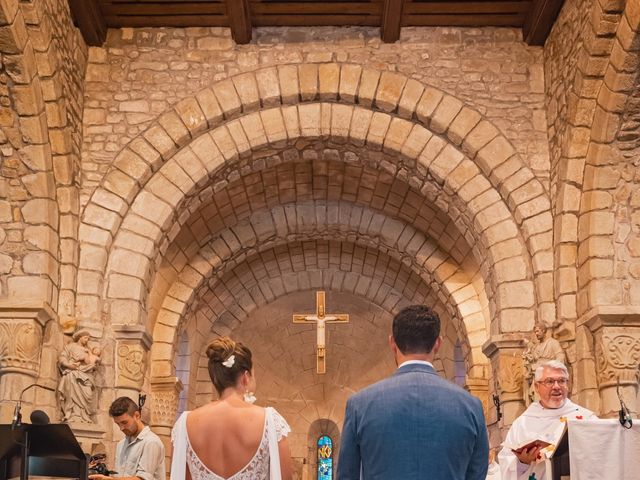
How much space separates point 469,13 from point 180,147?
3.38 m

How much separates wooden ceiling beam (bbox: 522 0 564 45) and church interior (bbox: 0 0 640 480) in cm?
3

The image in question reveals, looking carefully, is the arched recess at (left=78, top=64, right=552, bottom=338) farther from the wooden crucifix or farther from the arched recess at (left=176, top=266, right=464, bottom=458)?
the arched recess at (left=176, top=266, right=464, bottom=458)

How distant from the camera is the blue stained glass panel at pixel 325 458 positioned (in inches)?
704

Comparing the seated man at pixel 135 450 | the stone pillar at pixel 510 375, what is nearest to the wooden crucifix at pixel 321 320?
the stone pillar at pixel 510 375

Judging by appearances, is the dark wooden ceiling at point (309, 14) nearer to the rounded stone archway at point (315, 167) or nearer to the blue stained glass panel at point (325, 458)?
the rounded stone archway at point (315, 167)

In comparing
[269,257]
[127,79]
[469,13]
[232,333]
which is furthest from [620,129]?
[232,333]

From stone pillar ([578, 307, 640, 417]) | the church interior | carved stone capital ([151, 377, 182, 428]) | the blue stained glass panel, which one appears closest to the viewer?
stone pillar ([578, 307, 640, 417])

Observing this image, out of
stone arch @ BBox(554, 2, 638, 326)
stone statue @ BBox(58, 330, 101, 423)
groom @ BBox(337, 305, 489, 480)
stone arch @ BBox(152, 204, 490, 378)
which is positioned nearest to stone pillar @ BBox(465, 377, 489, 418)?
stone arch @ BBox(152, 204, 490, 378)

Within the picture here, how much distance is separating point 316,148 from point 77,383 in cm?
362

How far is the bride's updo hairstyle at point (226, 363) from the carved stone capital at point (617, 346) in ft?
17.6

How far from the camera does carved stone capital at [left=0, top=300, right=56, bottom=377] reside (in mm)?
8297

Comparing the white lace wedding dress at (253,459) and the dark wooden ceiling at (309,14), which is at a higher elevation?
the dark wooden ceiling at (309,14)

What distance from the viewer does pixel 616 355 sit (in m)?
8.15

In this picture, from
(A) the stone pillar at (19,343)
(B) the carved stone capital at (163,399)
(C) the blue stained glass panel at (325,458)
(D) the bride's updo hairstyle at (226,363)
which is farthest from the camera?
(C) the blue stained glass panel at (325,458)
